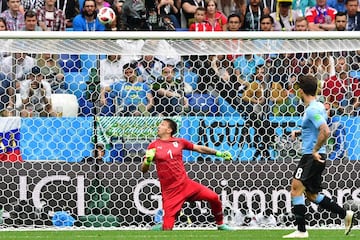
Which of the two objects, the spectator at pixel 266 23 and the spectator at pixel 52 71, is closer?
the spectator at pixel 52 71

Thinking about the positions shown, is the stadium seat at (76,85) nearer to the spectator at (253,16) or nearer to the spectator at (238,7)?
the spectator at (253,16)

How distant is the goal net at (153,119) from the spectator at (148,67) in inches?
0.6

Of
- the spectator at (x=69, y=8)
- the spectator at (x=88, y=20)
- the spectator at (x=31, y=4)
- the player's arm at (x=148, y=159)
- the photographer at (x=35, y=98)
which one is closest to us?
the player's arm at (x=148, y=159)

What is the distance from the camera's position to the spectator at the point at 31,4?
16.5 metres

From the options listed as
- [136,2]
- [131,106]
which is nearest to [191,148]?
[131,106]

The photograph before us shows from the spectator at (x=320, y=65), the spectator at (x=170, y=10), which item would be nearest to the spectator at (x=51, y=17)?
the spectator at (x=170, y=10)

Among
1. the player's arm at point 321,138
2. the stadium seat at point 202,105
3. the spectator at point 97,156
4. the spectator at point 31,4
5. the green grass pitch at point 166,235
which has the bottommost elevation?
the green grass pitch at point 166,235

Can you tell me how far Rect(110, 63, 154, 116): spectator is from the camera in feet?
43.4

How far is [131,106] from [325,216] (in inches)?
125

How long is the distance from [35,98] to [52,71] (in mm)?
532

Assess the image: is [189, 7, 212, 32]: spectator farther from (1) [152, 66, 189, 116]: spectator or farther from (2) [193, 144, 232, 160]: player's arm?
(2) [193, 144, 232, 160]: player's arm

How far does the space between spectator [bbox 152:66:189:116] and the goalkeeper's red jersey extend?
1.18 metres

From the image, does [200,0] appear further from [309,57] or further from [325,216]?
[325,216]

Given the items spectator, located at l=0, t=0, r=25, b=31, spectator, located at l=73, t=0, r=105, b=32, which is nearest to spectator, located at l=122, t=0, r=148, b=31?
spectator, located at l=73, t=0, r=105, b=32
